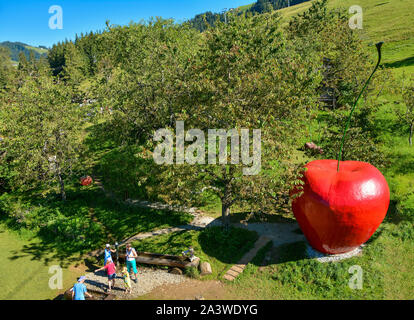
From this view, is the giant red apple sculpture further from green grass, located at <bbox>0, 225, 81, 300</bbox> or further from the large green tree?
the large green tree

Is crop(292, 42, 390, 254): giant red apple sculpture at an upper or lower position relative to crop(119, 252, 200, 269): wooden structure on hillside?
upper

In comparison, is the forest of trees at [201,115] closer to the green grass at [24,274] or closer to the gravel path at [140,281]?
the gravel path at [140,281]

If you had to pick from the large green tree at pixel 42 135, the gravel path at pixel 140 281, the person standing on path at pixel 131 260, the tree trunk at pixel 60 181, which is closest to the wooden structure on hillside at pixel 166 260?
the gravel path at pixel 140 281

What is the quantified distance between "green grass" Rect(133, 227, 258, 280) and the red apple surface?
4.37 metres

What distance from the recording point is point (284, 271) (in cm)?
1398

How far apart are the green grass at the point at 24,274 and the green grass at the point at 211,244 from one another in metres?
4.80

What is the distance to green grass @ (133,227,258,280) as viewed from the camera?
1557cm

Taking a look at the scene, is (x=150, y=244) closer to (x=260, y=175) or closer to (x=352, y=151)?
(x=260, y=175)

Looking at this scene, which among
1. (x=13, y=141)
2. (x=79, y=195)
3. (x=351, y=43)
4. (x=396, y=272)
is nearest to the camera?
(x=396, y=272)

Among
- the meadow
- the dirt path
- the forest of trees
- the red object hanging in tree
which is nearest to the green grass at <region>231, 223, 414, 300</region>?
the meadow

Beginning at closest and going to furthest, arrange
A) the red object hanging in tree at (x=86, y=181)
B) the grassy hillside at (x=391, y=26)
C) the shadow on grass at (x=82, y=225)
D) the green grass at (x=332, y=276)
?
the green grass at (x=332, y=276) → the shadow on grass at (x=82, y=225) → the red object hanging in tree at (x=86, y=181) → the grassy hillside at (x=391, y=26)

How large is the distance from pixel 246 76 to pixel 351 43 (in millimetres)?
23843

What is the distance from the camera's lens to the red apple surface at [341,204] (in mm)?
12352
